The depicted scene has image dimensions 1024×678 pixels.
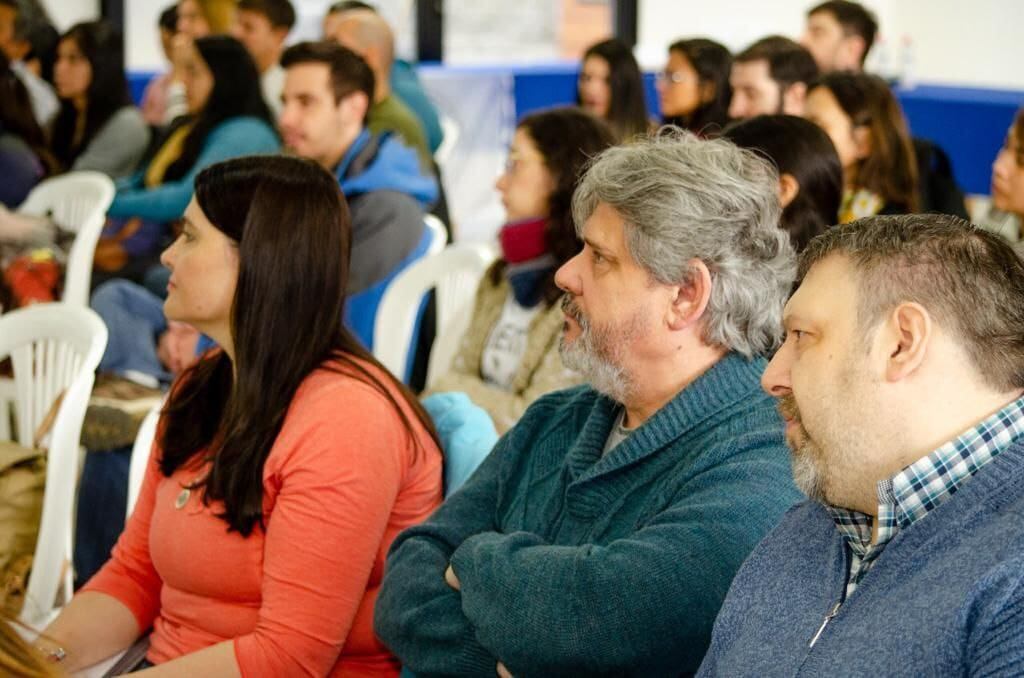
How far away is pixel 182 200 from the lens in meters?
4.66

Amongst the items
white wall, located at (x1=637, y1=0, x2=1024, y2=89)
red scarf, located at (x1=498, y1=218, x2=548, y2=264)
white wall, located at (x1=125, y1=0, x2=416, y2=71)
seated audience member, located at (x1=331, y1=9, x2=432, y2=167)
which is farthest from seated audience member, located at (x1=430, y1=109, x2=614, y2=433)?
white wall, located at (x1=637, y1=0, x2=1024, y2=89)

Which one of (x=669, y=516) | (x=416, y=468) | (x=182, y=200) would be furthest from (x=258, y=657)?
(x=182, y=200)

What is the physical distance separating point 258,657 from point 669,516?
0.65 metres

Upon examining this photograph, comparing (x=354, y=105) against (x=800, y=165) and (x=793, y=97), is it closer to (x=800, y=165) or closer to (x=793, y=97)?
(x=793, y=97)

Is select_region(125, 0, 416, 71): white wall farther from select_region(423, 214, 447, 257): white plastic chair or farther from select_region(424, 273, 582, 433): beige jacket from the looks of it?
select_region(424, 273, 582, 433): beige jacket

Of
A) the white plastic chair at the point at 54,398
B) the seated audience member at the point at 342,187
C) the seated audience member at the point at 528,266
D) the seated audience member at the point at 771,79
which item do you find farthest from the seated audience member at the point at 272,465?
the seated audience member at the point at 771,79

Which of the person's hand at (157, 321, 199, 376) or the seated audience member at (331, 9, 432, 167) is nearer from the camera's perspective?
the person's hand at (157, 321, 199, 376)

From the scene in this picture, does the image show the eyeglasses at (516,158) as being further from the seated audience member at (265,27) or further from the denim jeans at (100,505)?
the seated audience member at (265,27)

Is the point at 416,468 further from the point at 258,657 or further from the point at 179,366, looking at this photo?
the point at 179,366

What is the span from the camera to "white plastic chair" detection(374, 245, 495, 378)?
3307mm

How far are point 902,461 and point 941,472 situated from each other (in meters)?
0.04

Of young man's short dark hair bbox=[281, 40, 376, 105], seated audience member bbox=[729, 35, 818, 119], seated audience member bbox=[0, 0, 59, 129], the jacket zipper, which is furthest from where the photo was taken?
seated audience member bbox=[0, 0, 59, 129]

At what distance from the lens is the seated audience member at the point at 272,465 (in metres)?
1.94

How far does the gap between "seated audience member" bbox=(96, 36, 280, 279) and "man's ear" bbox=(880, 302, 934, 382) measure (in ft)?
11.8
